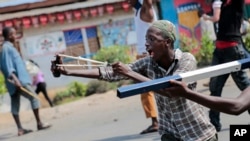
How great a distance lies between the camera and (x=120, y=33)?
1777 centimetres

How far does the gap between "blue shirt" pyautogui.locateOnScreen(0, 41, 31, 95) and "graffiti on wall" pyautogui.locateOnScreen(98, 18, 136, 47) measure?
8.33 m

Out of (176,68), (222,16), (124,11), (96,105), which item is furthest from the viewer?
(124,11)

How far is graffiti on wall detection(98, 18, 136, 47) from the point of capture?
57.9 ft

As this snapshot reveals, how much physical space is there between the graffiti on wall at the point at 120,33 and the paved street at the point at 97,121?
5.18 m

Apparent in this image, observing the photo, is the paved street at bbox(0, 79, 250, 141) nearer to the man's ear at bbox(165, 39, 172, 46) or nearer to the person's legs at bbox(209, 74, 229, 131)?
the person's legs at bbox(209, 74, 229, 131)

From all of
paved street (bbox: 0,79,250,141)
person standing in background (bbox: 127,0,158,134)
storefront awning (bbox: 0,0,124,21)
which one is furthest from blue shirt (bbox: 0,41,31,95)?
storefront awning (bbox: 0,0,124,21)

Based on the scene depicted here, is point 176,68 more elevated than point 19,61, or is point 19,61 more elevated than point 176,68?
point 176,68

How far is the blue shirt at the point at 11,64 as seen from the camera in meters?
9.21

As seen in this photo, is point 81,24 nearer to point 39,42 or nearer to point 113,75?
point 39,42

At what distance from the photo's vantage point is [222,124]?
717cm

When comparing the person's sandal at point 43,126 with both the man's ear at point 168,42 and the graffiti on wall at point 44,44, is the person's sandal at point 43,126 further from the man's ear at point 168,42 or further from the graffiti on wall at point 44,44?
the graffiti on wall at point 44,44

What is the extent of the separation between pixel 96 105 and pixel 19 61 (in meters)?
2.63

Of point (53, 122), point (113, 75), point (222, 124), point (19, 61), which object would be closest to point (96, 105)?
point (53, 122)

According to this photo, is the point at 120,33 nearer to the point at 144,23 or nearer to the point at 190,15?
the point at 190,15
